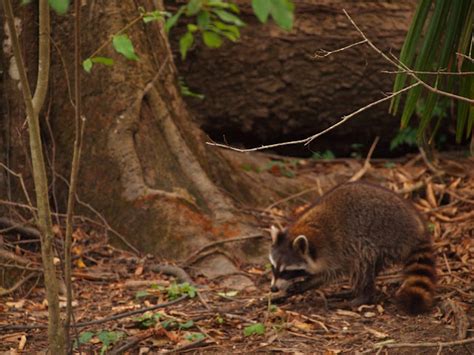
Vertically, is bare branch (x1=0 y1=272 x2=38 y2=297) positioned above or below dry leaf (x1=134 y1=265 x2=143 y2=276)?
above

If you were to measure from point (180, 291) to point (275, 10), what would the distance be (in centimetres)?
319

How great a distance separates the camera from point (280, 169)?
7680mm

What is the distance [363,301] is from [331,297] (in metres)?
0.30

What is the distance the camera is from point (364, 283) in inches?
200

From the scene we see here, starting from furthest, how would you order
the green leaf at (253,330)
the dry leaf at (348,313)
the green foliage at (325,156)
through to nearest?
the green foliage at (325,156)
the dry leaf at (348,313)
the green leaf at (253,330)

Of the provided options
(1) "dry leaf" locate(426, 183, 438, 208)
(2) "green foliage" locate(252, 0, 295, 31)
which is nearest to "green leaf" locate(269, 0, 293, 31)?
(2) "green foliage" locate(252, 0, 295, 31)

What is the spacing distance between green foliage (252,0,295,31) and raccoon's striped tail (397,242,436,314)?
299cm

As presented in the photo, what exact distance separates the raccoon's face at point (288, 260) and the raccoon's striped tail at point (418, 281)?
64 cm

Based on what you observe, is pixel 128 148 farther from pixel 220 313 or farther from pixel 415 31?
pixel 415 31

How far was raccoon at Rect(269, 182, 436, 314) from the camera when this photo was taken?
5.08 metres

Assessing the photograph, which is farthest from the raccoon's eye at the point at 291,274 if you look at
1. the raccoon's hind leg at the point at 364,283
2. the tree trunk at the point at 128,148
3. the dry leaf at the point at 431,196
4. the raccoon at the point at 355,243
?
the dry leaf at the point at 431,196

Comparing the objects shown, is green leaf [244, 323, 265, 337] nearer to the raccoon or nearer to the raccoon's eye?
the raccoon

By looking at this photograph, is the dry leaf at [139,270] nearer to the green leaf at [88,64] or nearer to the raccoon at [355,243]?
the raccoon at [355,243]

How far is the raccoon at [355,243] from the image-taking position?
5.08 m
